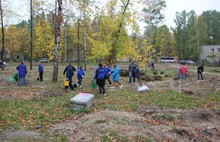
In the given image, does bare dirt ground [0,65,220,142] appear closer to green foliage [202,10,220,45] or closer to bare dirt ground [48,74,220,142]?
bare dirt ground [48,74,220,142]

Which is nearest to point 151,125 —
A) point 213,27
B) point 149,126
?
point 149,126

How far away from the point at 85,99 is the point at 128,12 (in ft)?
49.9

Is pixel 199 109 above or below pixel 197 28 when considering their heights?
below

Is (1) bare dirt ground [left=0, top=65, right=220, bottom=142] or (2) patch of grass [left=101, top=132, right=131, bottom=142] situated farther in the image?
(1) bare dirt ground [left=0, top=65, right=220, bottom=142]

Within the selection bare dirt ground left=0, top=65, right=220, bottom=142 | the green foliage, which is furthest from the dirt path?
the green foliage

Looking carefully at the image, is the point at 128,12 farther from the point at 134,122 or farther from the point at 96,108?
the point at 134,122

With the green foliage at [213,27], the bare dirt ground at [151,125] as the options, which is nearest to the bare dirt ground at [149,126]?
the bare dirt ground at [151,125]

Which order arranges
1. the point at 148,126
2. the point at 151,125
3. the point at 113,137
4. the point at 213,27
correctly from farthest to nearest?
the point at 213,27, the point at 151,125, the point at 148,126, the point at 113,137

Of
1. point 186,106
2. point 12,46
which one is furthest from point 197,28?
point 186,106

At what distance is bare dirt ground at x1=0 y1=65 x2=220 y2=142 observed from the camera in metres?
9.04

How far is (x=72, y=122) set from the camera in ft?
34.2

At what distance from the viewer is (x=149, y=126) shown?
10156 mm

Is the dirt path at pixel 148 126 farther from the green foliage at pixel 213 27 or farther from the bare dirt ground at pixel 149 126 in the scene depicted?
the green foliage at pixel 213 27

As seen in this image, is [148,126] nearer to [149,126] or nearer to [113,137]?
[149,126]
